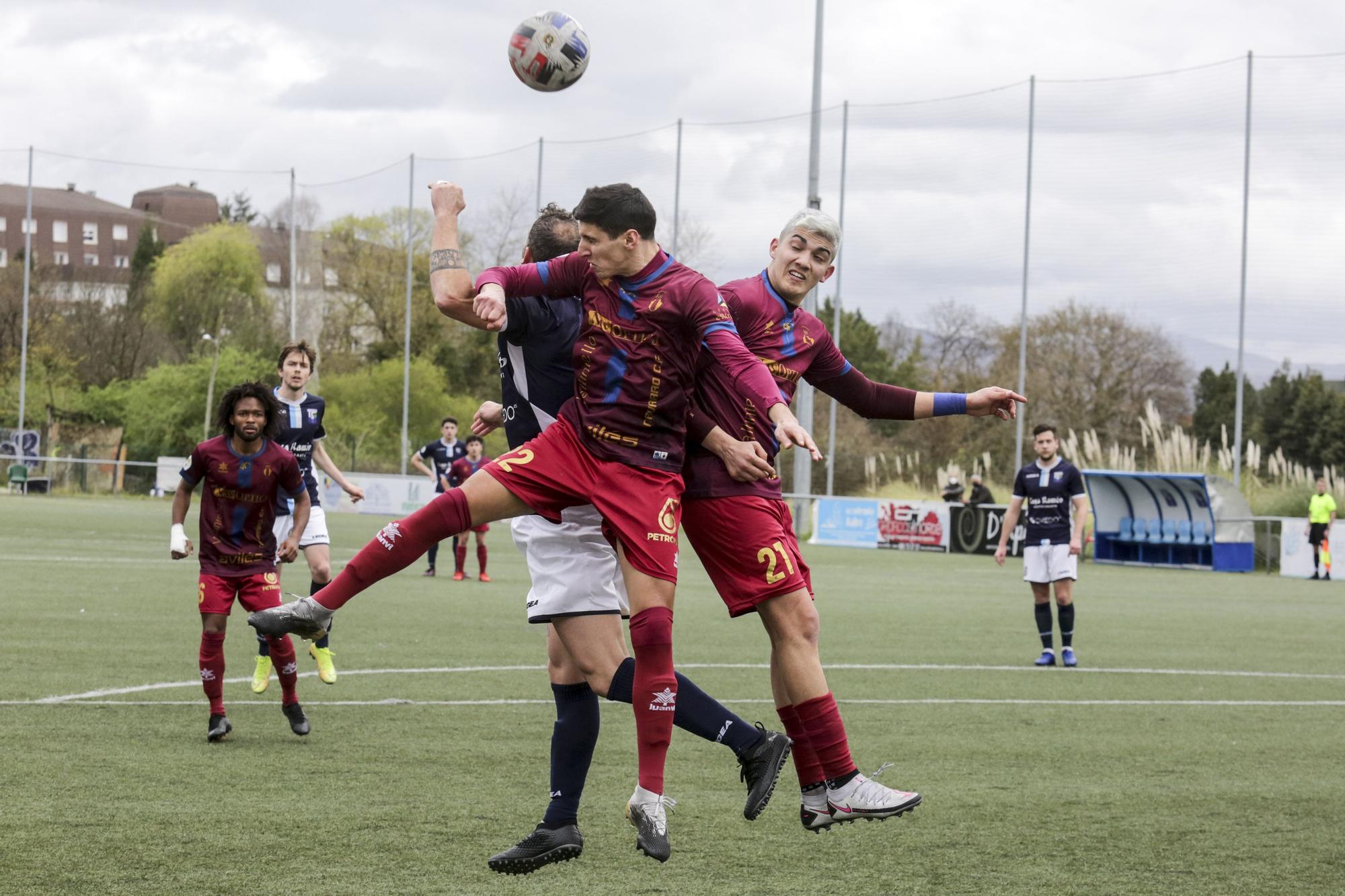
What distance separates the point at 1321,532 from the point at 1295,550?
52.8 inches

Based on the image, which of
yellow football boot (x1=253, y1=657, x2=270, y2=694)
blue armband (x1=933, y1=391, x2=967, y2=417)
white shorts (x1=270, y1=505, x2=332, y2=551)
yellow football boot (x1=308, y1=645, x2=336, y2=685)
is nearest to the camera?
blue armband (x1=933, y1=391, x2=967, y2=417)

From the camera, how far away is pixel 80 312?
245 ft

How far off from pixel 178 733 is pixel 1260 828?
6.03 metres

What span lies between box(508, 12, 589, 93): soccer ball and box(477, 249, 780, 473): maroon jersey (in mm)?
1273

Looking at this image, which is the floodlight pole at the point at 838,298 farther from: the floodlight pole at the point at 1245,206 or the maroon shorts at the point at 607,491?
the maroon shorts at the point at 607,491

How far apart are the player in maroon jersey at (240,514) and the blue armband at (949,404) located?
4429mm

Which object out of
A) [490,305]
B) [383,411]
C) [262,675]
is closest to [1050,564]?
[262,675]

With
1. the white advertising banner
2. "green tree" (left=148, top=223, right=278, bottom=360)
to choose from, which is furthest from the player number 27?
"green tree" (left=148, top=223, right=278, bottom=360)

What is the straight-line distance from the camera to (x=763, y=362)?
610 centimetres

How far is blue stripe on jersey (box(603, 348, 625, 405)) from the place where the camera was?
18.4 feet

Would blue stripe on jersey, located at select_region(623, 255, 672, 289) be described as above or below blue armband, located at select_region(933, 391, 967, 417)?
above

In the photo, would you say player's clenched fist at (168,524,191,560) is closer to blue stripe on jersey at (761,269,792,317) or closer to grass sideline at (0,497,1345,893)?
grass sideline at (0,497,1345,893)

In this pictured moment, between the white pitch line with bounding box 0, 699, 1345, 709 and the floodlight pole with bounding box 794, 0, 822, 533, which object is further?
the floodlight pole with bounding box 794, 0, 822, 533

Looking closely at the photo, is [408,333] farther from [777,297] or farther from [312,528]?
[777,297]
